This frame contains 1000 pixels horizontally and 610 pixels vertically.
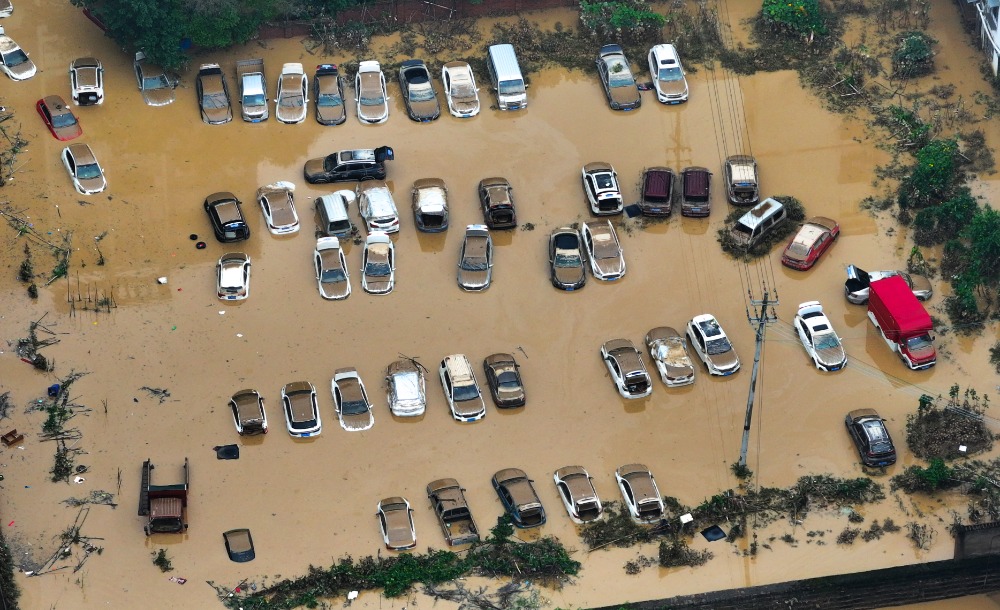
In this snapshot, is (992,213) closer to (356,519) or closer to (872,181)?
(872,181)

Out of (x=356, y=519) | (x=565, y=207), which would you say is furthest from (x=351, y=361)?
(x=565, y=207)

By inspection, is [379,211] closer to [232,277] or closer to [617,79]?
[232,277]

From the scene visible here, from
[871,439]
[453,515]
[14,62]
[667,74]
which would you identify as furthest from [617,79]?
[14,62]

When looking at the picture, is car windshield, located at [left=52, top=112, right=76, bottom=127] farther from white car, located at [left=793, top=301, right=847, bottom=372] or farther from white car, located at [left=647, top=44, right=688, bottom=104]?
white car, located at [left=793, top=301, right=847, bottom=372]

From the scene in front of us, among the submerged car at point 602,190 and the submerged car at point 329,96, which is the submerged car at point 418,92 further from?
the submerged car at point 602,190

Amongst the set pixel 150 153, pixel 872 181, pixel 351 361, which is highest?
pixel 150 153

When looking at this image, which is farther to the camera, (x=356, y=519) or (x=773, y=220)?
(x=773, y=220)
